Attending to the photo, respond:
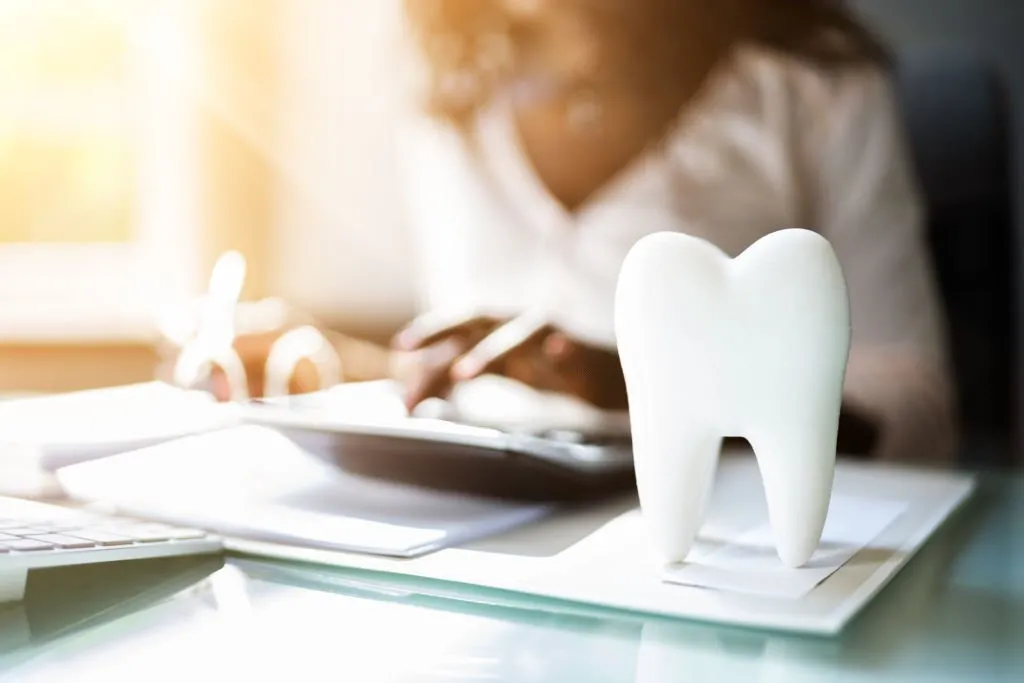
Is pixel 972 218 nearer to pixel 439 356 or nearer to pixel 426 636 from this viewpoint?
pixel 439 356

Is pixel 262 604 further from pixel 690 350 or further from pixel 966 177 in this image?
pixel 966 177

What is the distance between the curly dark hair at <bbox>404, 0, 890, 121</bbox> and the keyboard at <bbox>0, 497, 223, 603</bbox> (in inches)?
37.0

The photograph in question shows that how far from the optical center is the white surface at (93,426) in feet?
1.45

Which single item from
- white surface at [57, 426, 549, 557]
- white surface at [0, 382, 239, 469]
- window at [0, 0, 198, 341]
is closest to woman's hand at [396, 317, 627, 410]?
white surface at [0, 382, 239, 469]

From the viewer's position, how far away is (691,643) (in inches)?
11.1

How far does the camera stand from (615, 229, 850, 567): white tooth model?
0.31 metres

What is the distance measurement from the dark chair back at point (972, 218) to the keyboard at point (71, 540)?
2.89 feet

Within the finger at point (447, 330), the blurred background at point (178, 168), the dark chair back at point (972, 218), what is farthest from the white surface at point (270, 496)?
the blurred background at point (178, 168)

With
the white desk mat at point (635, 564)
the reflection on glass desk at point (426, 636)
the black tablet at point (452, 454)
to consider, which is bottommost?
the reflection on glass desk at point (426, 636)

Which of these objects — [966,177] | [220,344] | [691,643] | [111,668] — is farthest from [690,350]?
[220,344]

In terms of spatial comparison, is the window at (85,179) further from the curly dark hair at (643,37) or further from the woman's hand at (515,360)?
the woman's hand at (515,360)

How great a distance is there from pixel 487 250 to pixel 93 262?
0.61 metres

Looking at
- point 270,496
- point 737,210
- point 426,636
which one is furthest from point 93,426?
point 737,210

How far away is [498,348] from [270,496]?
484mm
